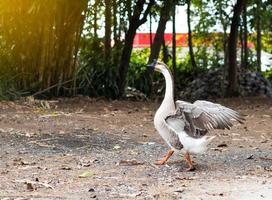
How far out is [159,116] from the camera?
6168 mm

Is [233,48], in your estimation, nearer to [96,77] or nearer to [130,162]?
[96,77]

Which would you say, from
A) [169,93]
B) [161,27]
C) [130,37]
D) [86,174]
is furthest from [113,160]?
[161,27]

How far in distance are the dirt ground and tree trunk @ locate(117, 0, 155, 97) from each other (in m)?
3.90

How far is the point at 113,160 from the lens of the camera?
21.9 feet

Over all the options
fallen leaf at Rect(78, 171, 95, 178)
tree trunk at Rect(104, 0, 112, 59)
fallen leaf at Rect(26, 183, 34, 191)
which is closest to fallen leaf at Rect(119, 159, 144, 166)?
fallen leaf at Rect(78, 171, 95, 178)

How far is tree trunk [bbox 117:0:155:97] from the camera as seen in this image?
1417 cm

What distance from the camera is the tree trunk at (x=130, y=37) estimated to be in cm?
1417

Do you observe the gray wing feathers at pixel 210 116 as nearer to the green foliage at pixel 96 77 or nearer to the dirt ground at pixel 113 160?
the dirt ground at pixel 113 160

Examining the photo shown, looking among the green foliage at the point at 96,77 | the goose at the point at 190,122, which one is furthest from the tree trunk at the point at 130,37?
the goose at the point at 190,122

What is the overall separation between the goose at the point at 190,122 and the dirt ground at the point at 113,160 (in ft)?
0.88

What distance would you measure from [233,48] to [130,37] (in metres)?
2.75

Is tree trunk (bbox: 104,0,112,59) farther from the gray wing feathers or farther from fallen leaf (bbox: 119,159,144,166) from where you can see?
the gray wing feathers

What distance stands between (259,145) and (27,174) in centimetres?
333

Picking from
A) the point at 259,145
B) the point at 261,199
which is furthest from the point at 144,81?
the point at 261,199
